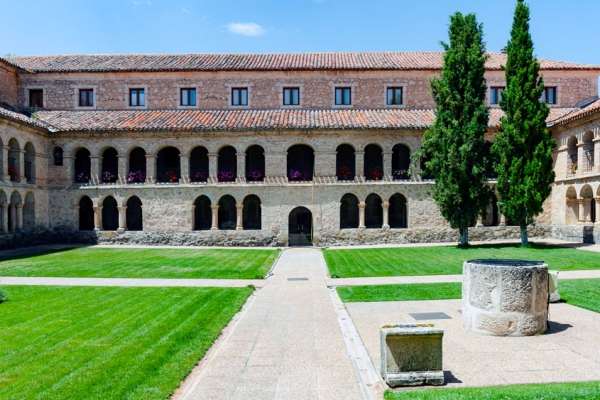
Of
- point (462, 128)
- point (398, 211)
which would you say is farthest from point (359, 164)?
point (462, 128)

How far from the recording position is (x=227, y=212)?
32.5 meters

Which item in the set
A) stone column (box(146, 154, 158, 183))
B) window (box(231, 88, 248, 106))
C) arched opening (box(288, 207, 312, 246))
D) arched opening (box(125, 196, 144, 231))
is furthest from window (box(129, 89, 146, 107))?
arched opening (box(288, 207, 312, 246))

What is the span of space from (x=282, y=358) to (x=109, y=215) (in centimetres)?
2893

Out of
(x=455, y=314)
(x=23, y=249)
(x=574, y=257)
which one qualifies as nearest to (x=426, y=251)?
(x=574, y=257)

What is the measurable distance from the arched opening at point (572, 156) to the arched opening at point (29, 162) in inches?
1337

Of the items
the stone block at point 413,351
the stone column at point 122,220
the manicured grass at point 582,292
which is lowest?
the manicured grass at point 582,292

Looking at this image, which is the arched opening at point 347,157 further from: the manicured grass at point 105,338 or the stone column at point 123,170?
the manicured grass at point 105,338

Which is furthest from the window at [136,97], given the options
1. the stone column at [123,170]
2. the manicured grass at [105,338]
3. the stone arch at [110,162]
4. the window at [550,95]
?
the window at [550,95]

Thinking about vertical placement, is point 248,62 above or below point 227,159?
above

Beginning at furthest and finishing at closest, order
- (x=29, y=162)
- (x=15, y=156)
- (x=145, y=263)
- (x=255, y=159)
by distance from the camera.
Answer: (x=255, y=159) < (x=29, y=162) < (x=15, y=156) < (x=145, y=263)

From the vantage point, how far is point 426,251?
78.1 ft

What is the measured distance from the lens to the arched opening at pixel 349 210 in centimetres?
3200

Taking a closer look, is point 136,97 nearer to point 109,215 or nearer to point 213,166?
point 213,166

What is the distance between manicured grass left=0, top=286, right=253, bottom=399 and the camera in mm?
6160
